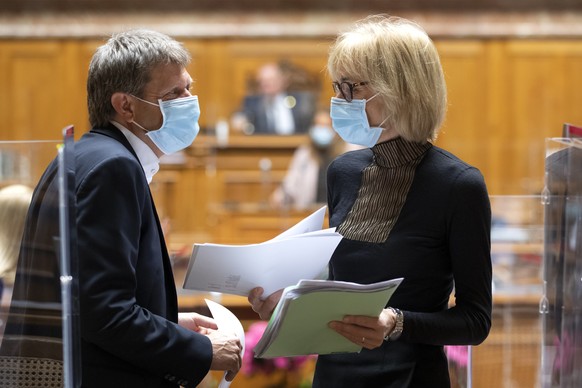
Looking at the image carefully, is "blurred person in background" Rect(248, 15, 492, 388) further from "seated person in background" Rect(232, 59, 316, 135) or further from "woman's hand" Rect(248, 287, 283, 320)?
"seated person in background" Rect(232, 59, 316, 135)

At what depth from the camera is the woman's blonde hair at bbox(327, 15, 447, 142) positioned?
1.97m

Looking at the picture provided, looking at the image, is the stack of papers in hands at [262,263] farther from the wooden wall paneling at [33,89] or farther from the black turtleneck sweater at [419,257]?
the wooden wall paneling at [33,89]

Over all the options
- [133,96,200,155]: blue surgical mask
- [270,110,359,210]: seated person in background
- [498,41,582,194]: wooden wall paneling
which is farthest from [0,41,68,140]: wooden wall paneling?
[133,96,200,155]: blue surgical mask

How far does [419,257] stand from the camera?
191 centimetres

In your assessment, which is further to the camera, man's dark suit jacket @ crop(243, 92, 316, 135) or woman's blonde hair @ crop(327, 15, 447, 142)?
man's dark suit jacket @ crop(243, 92, 316, 135)

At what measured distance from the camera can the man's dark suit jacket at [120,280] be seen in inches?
68.5

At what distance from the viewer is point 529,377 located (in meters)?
3.15

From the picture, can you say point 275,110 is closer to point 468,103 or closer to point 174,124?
point 468,103

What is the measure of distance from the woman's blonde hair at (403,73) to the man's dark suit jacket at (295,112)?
5545 millimetres

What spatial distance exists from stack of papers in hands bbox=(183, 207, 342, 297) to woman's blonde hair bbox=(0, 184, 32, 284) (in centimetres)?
37

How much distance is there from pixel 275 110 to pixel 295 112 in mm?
173

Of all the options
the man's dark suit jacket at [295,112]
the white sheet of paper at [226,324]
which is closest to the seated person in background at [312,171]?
the man's dark suit jacket at [295,112]

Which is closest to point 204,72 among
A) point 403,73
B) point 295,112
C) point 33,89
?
point 295,112

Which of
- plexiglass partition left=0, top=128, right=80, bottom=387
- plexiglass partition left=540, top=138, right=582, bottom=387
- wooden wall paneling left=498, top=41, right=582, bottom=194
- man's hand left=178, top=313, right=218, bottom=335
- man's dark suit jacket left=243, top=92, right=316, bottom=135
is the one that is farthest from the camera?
wooden wall paneling left=498, top=41, right=582, bottom=194
